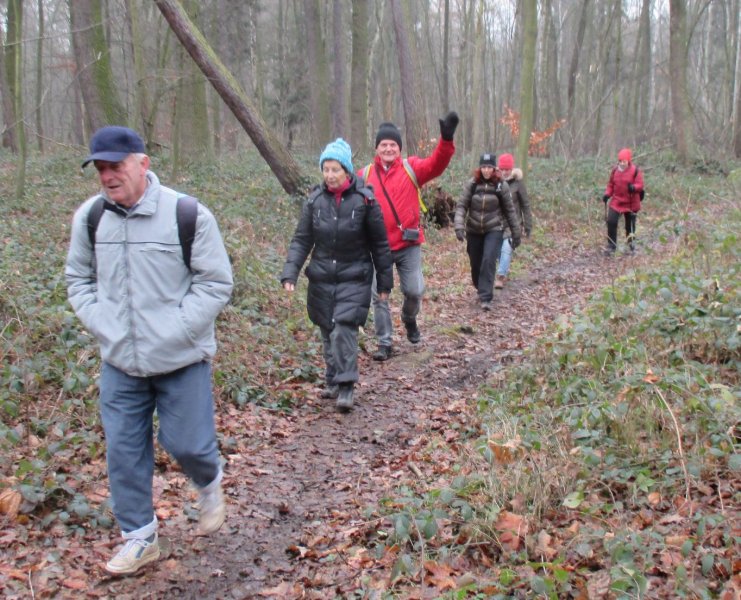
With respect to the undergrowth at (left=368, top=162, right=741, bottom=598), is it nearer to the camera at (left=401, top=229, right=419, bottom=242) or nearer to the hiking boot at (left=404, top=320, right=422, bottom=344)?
the camera at (left=401, top=229, right=419, bottom=242)

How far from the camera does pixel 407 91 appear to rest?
16641 millimetres

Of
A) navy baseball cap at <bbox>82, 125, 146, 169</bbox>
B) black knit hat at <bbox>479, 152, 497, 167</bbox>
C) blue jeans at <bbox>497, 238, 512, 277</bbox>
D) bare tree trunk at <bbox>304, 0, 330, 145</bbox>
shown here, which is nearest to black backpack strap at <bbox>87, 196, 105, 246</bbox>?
navy baseball cap at <bbox>82, 125, 146, 169</bbox>

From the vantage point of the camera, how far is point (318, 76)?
23938 millimetres

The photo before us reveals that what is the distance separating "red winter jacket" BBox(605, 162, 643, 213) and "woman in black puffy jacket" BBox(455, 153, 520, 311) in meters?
3.80

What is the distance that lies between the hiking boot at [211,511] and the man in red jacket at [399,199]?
3424mm

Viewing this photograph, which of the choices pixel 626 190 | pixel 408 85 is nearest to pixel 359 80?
pixel 408 85

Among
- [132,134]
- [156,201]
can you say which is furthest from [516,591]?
[132,134]

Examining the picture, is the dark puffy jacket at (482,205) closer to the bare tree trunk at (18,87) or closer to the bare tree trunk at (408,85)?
the bare tree trunk at (18,87)

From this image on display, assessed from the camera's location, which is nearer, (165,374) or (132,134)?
(132,134)

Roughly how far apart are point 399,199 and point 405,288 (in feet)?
3.46

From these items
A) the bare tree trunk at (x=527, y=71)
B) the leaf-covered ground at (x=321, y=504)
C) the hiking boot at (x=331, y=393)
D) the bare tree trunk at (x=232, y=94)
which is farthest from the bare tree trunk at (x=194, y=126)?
the hiking boot at (x=331, y=393)

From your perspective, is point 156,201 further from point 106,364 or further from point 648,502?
point 648,502

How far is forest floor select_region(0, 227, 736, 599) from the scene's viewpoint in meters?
3.51

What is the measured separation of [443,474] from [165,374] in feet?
6.92
